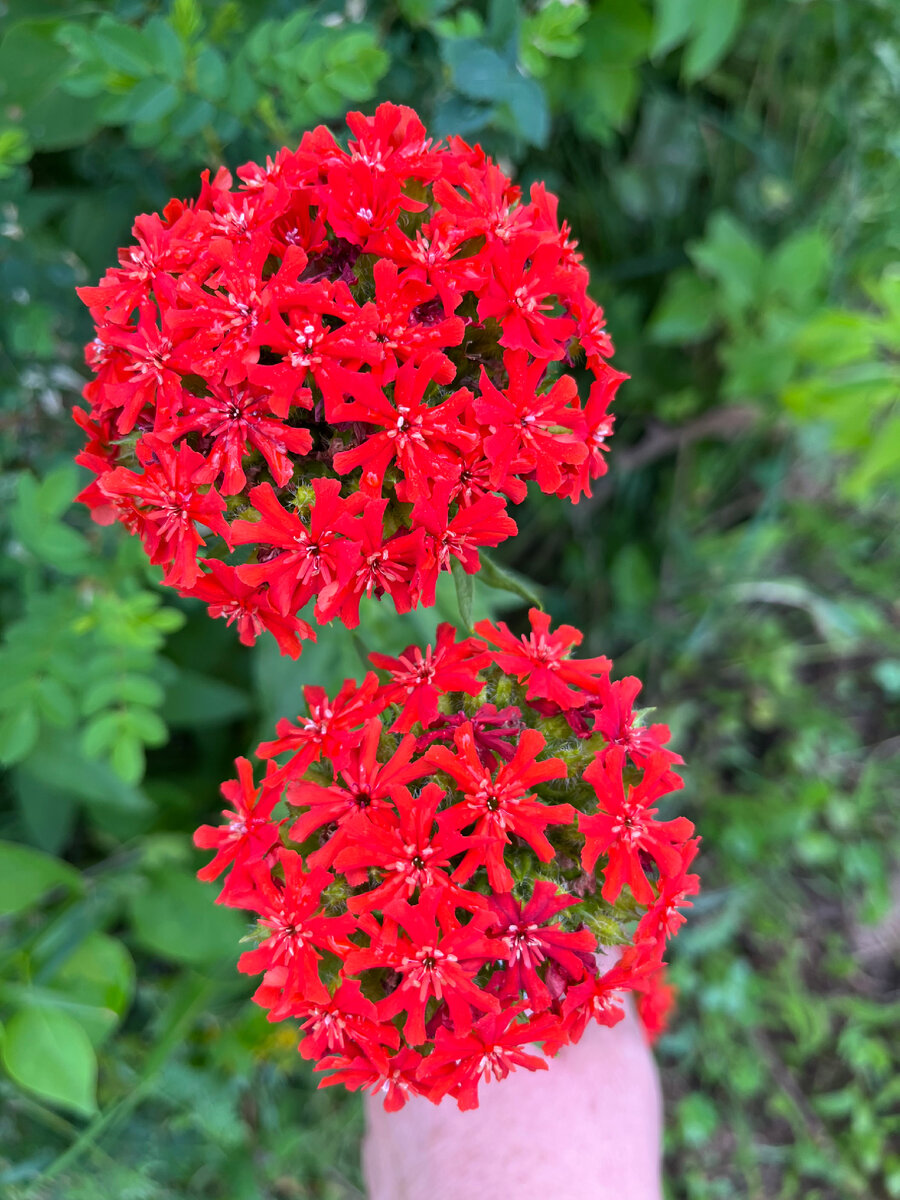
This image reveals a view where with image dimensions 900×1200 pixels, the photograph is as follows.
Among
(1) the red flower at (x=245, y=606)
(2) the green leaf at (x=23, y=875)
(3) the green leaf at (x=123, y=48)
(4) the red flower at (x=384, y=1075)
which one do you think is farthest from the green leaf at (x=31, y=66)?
(4) the red flower at (x=384, y=1075)

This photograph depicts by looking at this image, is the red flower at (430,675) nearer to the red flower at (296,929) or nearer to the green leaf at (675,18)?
the red flower at (296,929)

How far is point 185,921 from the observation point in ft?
6.41

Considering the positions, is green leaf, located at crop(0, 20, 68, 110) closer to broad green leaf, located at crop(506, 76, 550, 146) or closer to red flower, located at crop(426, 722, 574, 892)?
broad green leaf, located at crop(506, 76, 550, 146)

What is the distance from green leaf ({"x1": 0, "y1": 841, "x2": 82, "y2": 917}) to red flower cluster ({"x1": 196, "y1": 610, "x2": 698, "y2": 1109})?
3.23 feet

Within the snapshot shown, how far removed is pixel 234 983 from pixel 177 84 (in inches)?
72.1

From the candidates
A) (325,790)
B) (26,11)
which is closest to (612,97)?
(26,11)

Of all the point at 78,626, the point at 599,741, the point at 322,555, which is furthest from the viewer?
the point at 78,626

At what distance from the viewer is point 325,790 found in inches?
37.2

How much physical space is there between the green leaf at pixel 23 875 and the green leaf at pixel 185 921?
205 millimetres

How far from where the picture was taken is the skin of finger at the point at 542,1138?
4.19 feet

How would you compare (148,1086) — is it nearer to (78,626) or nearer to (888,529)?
(78,626)

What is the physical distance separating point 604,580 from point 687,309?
794mm

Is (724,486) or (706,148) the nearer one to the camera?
(706,148)

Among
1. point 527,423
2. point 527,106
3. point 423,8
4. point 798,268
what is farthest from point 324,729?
point 798,268
